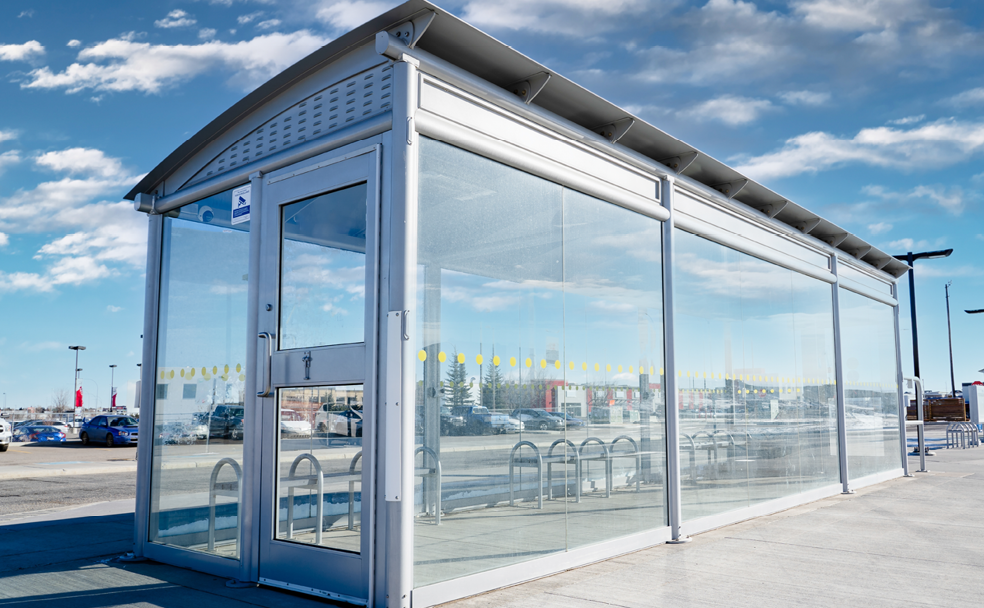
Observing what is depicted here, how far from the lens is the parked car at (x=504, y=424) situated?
6238 mm

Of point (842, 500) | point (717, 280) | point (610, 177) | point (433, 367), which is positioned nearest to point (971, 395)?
point (842, 500)

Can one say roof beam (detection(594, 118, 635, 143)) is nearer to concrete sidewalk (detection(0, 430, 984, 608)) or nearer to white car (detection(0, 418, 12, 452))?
concrete sidewalk (detection(0, 430, 984, 608))

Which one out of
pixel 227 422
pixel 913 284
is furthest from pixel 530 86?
pixel 913 284

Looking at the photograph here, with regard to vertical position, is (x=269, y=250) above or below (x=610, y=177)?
below

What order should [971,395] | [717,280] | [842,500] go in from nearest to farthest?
[717,280]
[842,500]
[971,395]

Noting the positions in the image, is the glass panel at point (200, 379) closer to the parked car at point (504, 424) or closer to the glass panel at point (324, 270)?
the glass panel at point (324, 270)

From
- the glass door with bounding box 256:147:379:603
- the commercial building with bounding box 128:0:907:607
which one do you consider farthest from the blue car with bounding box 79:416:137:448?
the glass door with bounding box 256:147:379:603

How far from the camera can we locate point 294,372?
6266 mm

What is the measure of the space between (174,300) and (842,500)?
10.3m

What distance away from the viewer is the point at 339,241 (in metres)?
6.16

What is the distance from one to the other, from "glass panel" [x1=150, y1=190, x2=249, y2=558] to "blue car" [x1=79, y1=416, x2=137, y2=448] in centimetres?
2848

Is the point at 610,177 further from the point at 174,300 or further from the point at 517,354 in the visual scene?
the point at 174,300

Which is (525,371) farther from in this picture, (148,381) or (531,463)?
(148,381)

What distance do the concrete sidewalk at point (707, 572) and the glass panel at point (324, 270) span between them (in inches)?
84.6
